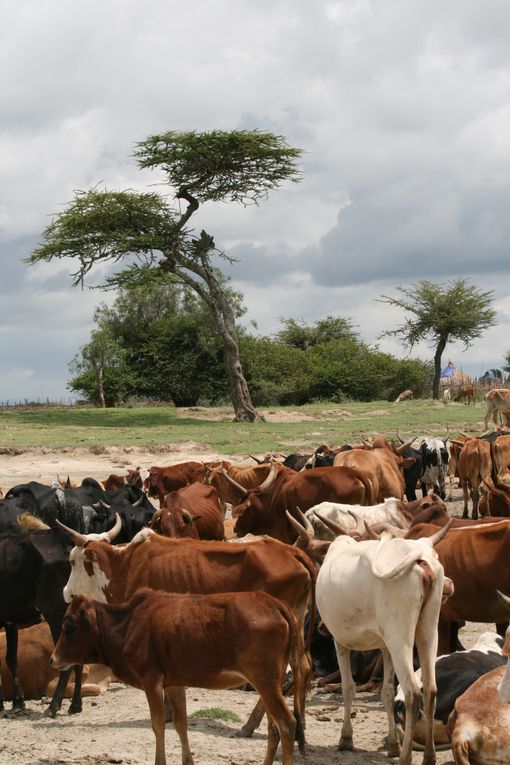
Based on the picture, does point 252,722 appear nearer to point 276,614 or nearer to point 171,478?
point 276,614

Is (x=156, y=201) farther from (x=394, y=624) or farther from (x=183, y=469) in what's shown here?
(x=394, y=624)

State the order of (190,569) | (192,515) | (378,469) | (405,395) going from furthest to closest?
(405,395) < (378,469) < (192,515) < (190,569)

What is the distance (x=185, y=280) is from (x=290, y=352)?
13256 mm

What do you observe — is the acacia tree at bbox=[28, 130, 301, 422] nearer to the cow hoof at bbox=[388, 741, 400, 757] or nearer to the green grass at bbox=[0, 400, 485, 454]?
the green grass at bbox=[0, 400, 485, 454]

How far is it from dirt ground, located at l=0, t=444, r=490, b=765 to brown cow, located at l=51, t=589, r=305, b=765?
1.27 ft

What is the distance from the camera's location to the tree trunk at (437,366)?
55562mm

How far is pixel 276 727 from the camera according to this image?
6910 mm

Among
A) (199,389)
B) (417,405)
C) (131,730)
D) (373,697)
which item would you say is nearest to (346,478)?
(373,697)

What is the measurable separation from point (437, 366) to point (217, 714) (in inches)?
1996

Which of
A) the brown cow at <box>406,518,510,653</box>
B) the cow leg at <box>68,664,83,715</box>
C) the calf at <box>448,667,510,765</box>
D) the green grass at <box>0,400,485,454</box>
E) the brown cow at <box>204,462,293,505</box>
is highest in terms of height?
the green grass at <box>0,400,485,454</box>

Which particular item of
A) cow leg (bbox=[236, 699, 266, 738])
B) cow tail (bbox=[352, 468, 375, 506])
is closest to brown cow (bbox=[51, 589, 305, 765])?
cow leg (bbox=[236, 699, 266, 738])

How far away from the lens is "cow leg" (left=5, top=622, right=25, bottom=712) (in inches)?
357

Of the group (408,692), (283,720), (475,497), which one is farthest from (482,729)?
(475,497)

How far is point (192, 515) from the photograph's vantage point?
1239 centimetres
